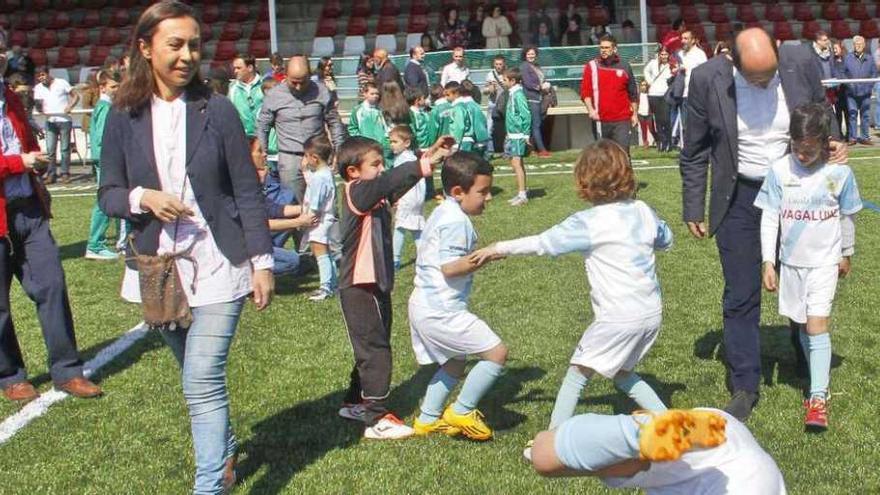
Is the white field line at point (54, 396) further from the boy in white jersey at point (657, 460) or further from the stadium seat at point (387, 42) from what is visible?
the stadium seat at point (387, 42)

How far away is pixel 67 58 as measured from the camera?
101ft

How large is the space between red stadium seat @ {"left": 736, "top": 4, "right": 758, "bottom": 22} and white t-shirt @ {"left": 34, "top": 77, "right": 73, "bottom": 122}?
18516mm

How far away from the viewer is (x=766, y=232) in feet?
18.7

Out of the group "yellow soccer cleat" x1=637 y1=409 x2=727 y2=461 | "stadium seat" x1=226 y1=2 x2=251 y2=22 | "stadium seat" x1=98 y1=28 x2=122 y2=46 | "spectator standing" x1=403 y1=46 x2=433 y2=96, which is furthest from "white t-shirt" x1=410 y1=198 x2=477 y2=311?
"stadium seat" x1=226 y1=2 x2=251 y2=22

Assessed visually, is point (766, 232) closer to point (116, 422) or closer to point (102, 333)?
point (116, 422)

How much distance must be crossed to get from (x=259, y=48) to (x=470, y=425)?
86.9ft

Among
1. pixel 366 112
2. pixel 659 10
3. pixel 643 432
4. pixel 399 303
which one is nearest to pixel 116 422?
pixel 399 303

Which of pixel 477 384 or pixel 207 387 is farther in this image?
pixel 477 384

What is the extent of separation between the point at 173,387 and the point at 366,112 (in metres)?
7.16

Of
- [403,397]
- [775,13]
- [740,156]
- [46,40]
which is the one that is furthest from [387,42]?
[740,156]

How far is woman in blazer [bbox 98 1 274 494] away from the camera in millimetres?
4238

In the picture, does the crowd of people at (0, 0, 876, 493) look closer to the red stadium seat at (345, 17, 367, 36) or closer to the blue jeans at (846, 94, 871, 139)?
the blue jeans at (846, 94, 871, 139)

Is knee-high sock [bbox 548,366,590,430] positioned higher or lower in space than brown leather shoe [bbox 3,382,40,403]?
higher

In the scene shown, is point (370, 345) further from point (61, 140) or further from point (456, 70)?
point (61, 140)
